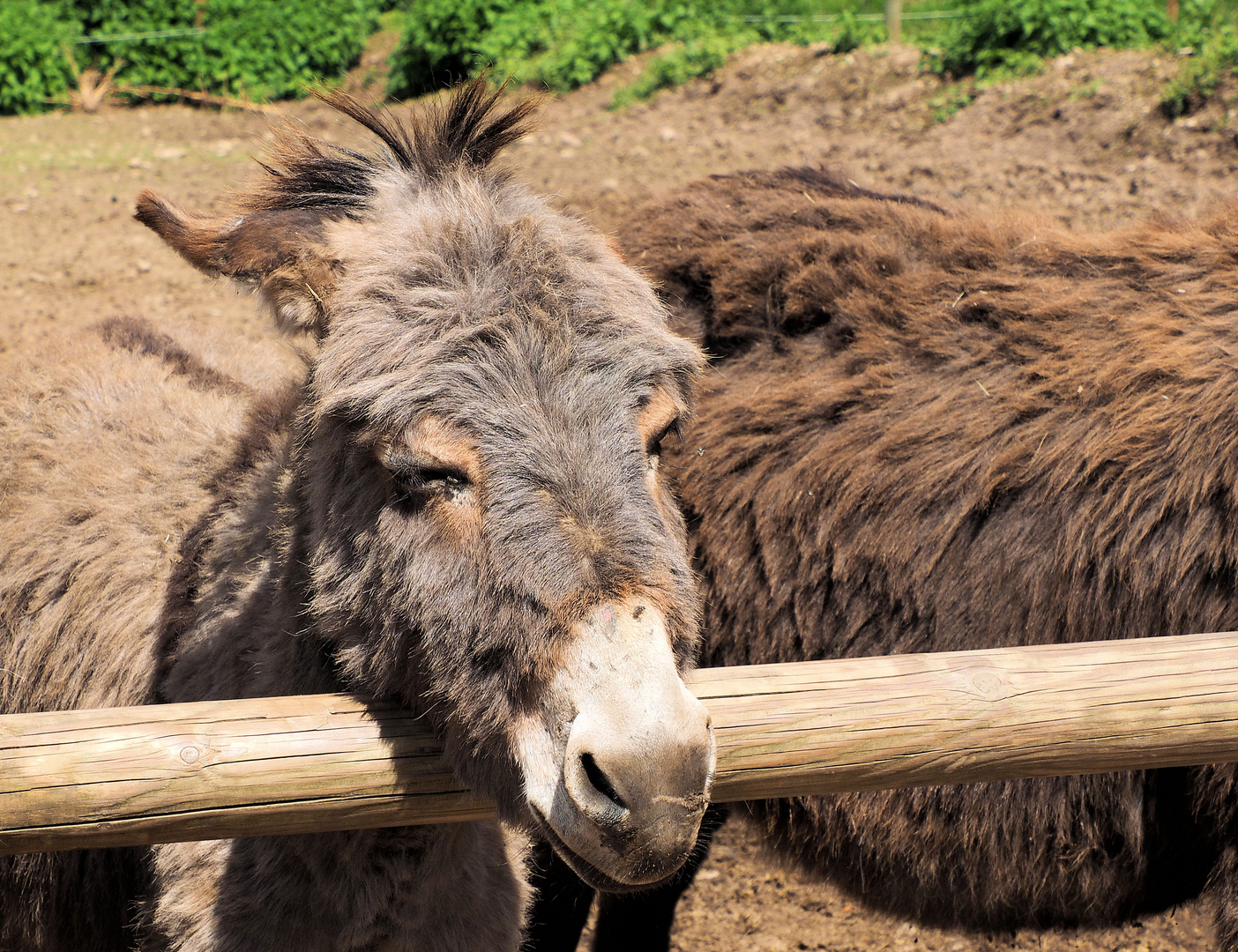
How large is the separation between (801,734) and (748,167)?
7.31m

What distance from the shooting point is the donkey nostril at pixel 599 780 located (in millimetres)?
1511

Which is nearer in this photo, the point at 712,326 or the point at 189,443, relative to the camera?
the point at 189,443

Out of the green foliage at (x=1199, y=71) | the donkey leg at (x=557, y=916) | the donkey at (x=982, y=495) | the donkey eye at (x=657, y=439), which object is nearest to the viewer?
the donkey eye at (x=657, y=439)

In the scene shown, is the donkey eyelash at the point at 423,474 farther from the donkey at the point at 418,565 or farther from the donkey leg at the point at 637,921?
the donkey leg at the point at 637,921

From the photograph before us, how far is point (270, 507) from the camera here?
7.59 ft

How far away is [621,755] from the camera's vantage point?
1495 millimetres

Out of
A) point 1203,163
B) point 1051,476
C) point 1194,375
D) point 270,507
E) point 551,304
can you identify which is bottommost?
point 1203,163

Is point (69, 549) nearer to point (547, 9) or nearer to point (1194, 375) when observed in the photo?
point (1194, 375)

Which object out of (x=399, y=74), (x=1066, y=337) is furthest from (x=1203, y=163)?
(x=399, y=74)

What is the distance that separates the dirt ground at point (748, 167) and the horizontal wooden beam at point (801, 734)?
2.35 meters

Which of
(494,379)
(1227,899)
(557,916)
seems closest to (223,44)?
(557,916)

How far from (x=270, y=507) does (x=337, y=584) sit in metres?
0.49

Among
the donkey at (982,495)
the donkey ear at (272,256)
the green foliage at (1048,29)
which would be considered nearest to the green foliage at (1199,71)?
the green foliage at (1048,29)

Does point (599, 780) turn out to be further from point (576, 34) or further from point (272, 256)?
point (576, 34)
